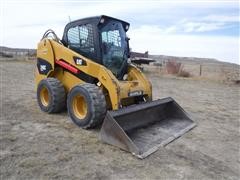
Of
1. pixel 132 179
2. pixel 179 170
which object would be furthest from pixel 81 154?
pixel 179 170

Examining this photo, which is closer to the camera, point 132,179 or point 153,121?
point 132,179

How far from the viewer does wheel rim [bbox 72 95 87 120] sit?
6.34m

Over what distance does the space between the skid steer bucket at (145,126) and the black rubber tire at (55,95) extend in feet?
6.46

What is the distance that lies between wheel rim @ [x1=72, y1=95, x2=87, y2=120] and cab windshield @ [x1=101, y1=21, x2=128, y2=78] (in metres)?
0.94

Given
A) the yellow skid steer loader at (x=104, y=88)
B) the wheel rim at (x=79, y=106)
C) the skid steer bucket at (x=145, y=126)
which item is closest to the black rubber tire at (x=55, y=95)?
the yellow skid steer loader at (x=104, y=88)

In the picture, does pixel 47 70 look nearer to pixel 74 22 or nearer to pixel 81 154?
pixel 74 22

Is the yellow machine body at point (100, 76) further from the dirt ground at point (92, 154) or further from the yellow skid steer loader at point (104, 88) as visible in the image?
the dirt ground at point (92, 154)

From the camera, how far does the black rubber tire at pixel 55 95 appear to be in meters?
7.10

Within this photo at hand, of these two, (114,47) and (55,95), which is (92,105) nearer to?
(55,95)

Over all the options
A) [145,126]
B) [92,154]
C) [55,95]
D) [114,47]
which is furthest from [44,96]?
[92,154]

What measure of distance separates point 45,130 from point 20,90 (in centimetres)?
493

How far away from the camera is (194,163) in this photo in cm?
484

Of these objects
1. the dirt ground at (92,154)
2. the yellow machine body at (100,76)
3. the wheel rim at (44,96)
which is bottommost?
the dirt ground at (92,154)

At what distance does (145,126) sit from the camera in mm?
6180
